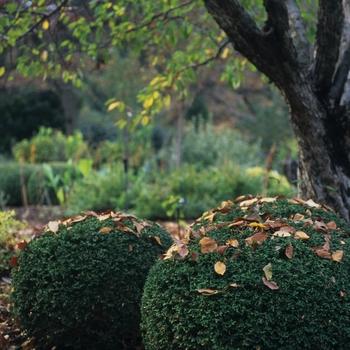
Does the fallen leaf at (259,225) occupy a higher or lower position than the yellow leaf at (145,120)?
lower

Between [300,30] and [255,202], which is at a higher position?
[300,30]

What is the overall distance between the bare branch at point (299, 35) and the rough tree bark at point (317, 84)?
16mm

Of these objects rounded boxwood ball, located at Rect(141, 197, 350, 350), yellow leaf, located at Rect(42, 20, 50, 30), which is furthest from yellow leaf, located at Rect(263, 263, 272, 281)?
yellow leaf, located at Rect(42, 20, 50, 30)

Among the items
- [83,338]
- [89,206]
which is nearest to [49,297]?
[83,338]

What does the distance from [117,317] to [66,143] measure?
34.4 feet

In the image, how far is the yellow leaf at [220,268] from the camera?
234 cm

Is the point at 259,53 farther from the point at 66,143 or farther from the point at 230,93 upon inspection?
the point at 230,93

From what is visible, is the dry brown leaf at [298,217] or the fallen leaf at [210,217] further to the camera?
the fallen leaf at [210,217]

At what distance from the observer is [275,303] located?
7.42ft

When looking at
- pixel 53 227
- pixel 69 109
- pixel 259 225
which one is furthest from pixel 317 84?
pixel 69 109

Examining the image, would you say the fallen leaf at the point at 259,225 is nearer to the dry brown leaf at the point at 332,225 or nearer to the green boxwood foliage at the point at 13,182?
the dry brown leaf at the point at 332,225

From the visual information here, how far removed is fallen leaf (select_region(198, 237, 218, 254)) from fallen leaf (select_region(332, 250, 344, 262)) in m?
0.53

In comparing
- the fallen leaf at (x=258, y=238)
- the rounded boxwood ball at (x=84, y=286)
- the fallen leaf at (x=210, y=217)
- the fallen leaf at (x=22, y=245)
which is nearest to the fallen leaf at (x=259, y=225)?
the fallen leaf at (x=258, y=238)

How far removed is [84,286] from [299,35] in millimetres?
2455
